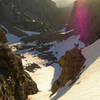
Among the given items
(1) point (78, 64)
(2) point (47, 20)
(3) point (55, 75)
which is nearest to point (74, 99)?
(1) point (78, 64)

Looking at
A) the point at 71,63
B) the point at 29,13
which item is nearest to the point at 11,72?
the point at 71,63

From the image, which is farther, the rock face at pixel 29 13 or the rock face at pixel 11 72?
the rock face at pixel 29 13

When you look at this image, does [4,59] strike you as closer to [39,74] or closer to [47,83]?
[47,83]

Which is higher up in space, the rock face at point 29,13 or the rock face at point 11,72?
the rock face at point 29,13

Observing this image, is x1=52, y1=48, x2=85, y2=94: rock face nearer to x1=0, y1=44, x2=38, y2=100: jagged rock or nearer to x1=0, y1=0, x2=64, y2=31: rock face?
x1=0, y1=44, x2=38, y2=100: jagged rock

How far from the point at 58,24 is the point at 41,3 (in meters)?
22.9

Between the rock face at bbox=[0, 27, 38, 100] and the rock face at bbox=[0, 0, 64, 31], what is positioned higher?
the rock face at bbox=[0, 0, 64, 31]

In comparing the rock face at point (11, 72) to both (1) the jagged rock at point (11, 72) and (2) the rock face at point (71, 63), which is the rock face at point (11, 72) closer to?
(1) the jagged rock at point (11, 72)

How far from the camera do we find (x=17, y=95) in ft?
60.6

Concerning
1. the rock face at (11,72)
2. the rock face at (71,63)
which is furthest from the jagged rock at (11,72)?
the rock face at (71,63)

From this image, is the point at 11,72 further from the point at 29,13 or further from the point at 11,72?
the point at 29,13

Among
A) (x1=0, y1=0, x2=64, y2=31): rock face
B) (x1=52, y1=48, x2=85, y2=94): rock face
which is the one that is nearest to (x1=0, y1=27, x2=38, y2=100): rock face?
(x1=52, y1=48, x2=85, y2=94): rock face

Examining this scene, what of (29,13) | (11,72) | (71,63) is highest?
(29,13)

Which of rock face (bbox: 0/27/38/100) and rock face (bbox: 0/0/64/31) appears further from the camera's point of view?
rock face (bbox: 0/0/64/31)
